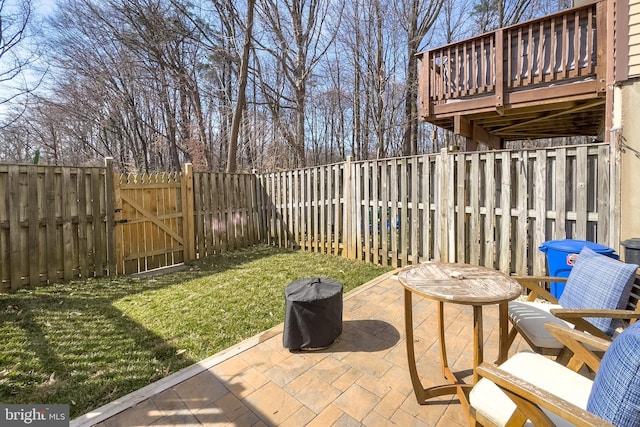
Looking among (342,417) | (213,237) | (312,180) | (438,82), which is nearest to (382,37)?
(438,82)

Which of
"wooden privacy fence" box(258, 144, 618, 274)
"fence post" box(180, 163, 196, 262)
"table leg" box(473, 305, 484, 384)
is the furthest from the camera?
"fence post" box(180, 163, 196, 262)

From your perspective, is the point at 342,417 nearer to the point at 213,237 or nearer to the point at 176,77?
the point at 213,237

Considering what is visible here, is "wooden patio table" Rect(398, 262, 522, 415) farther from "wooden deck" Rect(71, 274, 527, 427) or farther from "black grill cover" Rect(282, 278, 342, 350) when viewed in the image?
"black grill cover" Rect(282, 278, 342, 350)

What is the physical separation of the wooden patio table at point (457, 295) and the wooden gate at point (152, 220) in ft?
16.8

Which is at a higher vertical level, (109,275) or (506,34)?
(506,34)

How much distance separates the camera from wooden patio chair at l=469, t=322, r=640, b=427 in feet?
3.39

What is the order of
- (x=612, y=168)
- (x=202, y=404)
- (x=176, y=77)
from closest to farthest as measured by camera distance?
(x=202, y=404) → (x=612, y=168) → (x=176, y=77)

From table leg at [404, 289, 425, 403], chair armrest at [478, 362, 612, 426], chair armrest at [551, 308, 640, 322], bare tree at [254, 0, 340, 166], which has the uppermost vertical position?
bare tree at [254, 0, 340, 166]

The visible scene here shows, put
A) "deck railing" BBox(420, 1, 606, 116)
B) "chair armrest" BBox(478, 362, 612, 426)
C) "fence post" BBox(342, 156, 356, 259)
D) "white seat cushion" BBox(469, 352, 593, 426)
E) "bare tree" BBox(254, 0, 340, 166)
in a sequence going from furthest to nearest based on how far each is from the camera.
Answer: "bare tree" BBox(254, 0, 340, 166)
"fence post" BBox(342, 156, 356, 259)
"deck railing" BBox(420, 1, 606, 116)
"white seat cushion" BBox(469, 352, 593, 426)
"chair armrest" BBox(478, 362, 612, 426)

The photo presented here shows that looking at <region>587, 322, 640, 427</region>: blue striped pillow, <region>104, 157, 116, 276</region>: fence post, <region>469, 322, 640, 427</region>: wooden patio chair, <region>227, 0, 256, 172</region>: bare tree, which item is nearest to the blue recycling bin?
<region>469, 322, 640, 427</region>: wooden patio chair

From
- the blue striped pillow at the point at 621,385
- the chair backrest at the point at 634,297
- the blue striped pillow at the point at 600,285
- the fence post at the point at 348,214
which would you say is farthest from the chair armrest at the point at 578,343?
the fence post at the point at 348,214

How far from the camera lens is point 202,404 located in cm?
197

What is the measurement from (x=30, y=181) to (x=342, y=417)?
537 cm

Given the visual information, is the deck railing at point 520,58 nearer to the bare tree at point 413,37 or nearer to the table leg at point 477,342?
the table leg at point 477,342
